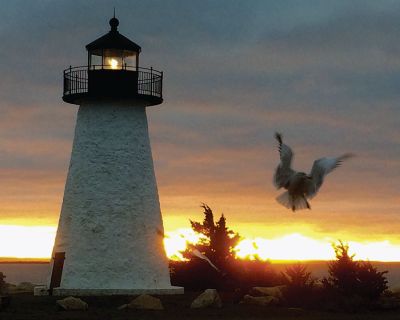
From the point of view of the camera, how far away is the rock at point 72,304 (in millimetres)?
34819

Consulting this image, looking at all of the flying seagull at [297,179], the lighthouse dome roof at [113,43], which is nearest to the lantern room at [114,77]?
the lighthouse dome roof at [113,43]

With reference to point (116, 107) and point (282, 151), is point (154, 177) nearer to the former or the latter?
point (116, 107)

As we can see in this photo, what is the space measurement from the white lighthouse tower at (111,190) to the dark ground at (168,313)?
2.33m

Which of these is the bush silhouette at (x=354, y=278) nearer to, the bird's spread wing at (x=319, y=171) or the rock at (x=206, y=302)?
A: the rock at (x=206, y=302)

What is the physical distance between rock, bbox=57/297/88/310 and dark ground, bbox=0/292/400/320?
249 millimetres

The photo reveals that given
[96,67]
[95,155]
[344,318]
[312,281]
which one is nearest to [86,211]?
[95,155]

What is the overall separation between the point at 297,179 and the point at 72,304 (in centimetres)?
1446

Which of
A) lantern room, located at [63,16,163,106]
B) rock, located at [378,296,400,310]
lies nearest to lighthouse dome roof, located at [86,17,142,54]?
lantern room, located at [63,16,163,106]

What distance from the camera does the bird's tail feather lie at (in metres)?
23.2

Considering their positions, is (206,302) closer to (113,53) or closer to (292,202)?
(113,53)

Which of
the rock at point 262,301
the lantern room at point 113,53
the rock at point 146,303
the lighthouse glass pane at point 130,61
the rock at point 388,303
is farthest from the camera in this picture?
the lighthouse glass pane at point 130,61

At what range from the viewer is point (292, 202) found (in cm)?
2342

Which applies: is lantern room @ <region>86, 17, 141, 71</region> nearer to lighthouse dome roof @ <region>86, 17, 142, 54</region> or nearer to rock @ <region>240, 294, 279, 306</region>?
lighthouse dome roof @ <region>86, 17, 142, 54</region>

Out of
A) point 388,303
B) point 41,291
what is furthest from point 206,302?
point 41,291
